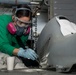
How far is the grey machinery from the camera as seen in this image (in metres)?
1.30

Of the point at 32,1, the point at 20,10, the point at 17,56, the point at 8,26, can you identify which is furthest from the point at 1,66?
the point at 32,1

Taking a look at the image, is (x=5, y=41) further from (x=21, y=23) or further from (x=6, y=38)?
(x=21, y=23)

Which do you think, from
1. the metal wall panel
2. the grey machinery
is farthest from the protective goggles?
the metal wall panel

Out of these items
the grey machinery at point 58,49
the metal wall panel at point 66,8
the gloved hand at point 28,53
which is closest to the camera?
the grey machinery at point 58,49

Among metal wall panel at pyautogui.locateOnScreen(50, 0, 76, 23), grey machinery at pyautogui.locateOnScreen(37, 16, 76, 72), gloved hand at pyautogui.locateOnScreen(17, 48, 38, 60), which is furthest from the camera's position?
metal wall panel at pyautogui.locateOnScreen(50, 0, 76, 23)

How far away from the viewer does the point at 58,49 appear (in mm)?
1361

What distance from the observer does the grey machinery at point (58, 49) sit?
4.26 feet

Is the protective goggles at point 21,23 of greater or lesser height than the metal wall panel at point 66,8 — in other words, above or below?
above

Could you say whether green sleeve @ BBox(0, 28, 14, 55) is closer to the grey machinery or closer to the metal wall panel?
the grey machinery

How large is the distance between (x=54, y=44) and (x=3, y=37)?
451mm

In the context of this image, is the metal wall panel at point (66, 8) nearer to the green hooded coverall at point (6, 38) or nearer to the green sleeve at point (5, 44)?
the green hooded coverall at point (6, 38)

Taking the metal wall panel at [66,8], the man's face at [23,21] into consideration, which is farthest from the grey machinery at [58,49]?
the metal wall panel at [66,8]

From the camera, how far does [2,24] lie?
5.67ft

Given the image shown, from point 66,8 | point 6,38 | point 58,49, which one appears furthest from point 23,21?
point 66,8
